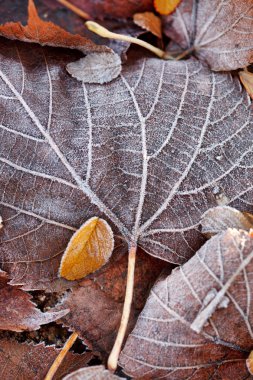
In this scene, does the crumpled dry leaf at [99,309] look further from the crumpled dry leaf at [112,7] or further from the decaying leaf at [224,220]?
the crumpled dry leaf at [112,7]

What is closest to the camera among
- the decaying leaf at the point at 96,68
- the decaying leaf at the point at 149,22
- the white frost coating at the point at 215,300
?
the white frost coating at the point at 215,300

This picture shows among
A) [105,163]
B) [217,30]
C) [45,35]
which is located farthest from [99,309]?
[217,30]

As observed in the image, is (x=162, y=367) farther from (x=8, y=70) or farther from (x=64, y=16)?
(x=64, y=16)

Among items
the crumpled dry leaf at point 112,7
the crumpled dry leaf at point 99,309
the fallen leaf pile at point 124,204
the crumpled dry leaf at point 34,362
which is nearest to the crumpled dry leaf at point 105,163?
the fallen leaf pile at point 124,204

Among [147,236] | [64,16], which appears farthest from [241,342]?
[64,16]

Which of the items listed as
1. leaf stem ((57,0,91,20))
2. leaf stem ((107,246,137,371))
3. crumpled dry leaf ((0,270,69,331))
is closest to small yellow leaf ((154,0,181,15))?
leaf stem ((57,0,91,20))

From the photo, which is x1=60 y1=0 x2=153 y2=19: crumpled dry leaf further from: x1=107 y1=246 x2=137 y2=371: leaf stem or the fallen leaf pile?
x1=107 y1=246 x2=137 y2=371: leaf stem

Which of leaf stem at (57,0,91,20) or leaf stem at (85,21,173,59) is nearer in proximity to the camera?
leaf stem at (85,21,173,59)
